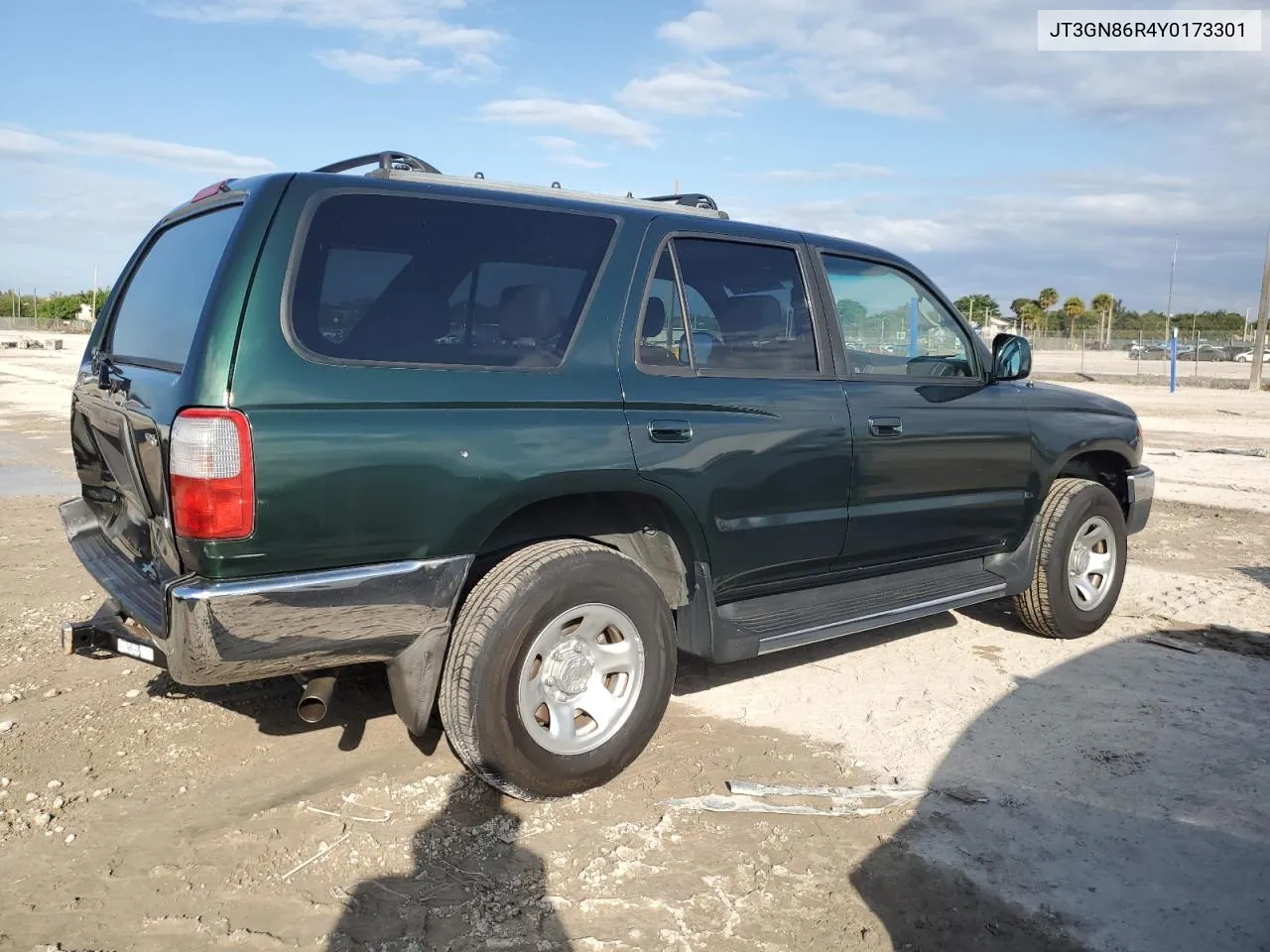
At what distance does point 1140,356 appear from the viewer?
46656mm

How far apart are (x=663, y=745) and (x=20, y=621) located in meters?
3.43

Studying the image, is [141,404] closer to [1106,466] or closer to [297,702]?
[297,702]

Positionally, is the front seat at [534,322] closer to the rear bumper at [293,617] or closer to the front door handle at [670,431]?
the front door handle at [670,431]

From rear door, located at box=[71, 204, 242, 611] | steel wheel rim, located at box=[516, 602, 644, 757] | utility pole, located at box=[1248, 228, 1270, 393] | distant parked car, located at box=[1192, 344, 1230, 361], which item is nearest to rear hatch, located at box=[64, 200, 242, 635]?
rear door, located at box=[71, 204, 242, 611]

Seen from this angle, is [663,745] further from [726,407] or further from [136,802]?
[136,802]

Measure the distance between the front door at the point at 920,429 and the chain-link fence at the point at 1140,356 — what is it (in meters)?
31.2

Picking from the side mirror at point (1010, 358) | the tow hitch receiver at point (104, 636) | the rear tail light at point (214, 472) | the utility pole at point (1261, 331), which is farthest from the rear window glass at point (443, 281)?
the utility pole at point (1261, 331)

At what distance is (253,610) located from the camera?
2.79 meters

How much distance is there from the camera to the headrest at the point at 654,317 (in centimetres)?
362

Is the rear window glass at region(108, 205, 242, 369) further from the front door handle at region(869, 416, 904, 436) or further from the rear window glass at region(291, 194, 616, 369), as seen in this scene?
the front door handle at region(869, 416, 904, 436)

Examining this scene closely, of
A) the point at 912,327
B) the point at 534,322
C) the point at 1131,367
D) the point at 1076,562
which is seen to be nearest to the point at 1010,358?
the point at 912,327

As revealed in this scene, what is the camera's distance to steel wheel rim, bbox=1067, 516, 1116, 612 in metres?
5.21

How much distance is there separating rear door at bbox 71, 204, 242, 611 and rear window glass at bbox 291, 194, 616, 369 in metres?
0.32

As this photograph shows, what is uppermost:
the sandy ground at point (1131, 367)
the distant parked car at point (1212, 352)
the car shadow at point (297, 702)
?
the distant parked car at point (1212, 352)
